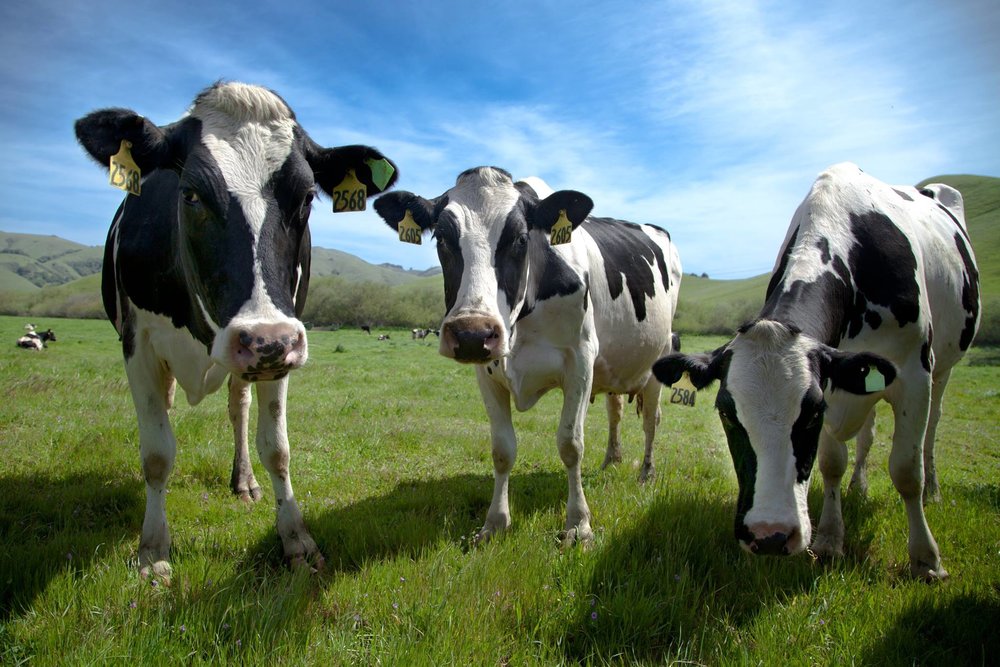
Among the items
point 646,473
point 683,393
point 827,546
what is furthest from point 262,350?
point 646,473

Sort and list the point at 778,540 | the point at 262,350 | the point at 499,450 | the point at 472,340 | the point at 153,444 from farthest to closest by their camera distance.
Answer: the point at 499,450 < the point at 153,444 < the point at 472,340 < the point at 778,540 < the point at 262,350

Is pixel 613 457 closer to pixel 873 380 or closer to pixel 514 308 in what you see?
pixel 514 308

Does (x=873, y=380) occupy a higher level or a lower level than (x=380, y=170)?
lower

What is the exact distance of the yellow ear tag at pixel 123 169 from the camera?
134 inches

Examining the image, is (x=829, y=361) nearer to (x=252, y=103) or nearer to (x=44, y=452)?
(x=252, y=103)

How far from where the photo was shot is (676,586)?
3.35m

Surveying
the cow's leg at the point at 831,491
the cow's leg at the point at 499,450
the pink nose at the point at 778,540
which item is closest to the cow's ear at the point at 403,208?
the cow's leg at the point at 499,450

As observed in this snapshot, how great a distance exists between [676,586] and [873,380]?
1685 millimetres

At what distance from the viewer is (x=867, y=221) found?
458 cm

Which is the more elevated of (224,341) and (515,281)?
(515,281)

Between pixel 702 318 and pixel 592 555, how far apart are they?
2644 inches

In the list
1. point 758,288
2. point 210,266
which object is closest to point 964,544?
point 210,266

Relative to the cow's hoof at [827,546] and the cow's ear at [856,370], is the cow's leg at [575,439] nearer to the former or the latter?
the cow's hoof at [827,546]

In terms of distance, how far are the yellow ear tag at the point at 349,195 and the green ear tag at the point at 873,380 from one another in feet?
11.3
